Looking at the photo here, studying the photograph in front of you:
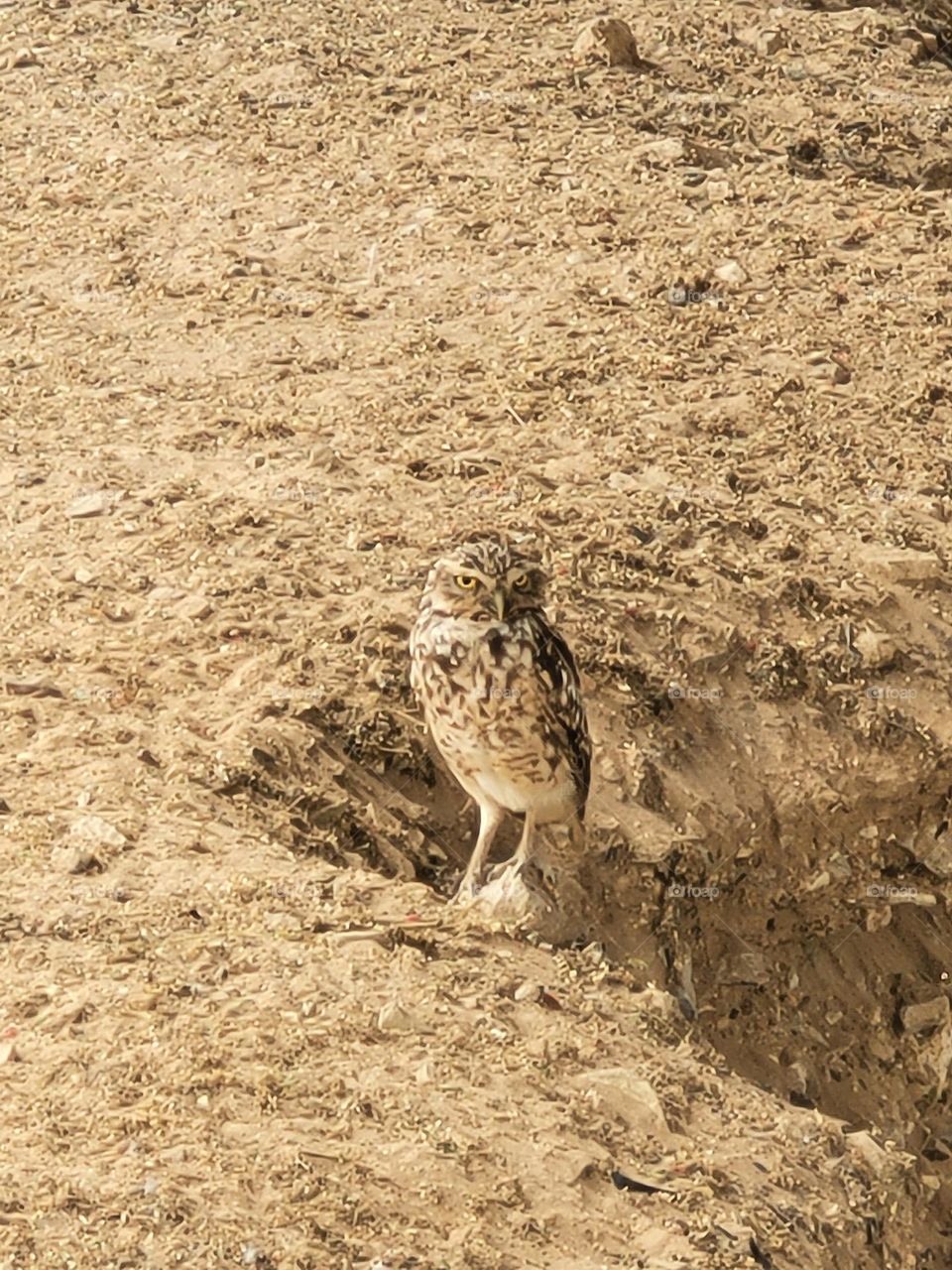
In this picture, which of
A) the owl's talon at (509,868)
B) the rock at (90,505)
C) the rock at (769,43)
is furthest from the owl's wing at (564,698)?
the rock at (769,43)

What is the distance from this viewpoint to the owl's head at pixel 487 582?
5.81 meters

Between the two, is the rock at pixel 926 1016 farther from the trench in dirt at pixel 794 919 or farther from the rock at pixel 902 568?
the rock at pixel 902 568

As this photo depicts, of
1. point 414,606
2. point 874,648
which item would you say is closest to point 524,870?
point 414,606

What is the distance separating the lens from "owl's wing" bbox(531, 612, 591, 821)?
5883mm

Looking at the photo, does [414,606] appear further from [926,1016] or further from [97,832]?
[926,1016]

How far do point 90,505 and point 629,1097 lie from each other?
3.09 m

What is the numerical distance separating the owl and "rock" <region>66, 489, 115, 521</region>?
1747mm

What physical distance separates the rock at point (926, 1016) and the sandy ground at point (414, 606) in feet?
0.04

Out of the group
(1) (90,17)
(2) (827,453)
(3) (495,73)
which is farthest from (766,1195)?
(1) (90,17)

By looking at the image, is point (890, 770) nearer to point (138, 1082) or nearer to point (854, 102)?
point (138, 1082)

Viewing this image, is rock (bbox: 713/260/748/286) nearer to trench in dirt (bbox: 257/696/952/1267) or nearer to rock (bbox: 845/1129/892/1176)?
trench in dirt (bbox: 257/696/952/1267)

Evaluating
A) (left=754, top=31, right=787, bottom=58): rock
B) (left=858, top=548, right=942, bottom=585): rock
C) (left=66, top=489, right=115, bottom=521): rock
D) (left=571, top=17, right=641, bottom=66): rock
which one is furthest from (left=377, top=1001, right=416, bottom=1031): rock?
(left=754, top=31, right=787, bottom=58): rock

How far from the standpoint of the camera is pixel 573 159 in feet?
31.3

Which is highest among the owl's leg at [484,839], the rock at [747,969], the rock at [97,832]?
the rock at [97,832]
